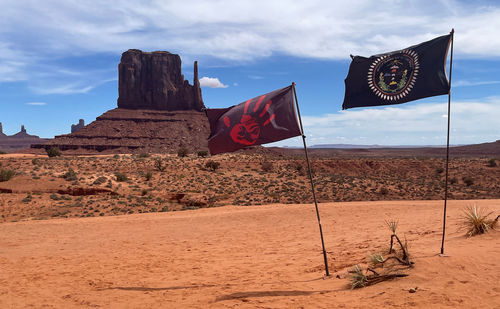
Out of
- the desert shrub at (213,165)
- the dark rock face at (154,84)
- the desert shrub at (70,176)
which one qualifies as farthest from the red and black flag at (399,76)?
the dark rock face at (154,84)

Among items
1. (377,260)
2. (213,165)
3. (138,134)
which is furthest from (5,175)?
(138,134)

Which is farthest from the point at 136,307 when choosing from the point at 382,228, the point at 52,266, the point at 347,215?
the point at 347,215

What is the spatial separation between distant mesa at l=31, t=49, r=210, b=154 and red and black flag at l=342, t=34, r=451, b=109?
296 feet

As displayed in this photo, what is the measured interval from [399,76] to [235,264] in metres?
7.09

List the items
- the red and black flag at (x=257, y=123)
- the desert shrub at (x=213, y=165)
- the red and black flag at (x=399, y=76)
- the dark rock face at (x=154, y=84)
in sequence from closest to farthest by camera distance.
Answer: the red and black flag at (x=257, y=123) < the red and black flag at (x=399, y=76) < the desert shrub at (x=213, y=165) < the dark rock face at (x=154, y=84)

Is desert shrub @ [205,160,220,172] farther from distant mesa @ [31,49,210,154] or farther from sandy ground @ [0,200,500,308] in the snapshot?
distant mesa @ [31,49,210,154]

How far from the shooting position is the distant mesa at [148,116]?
103m

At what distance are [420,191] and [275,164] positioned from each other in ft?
71.9

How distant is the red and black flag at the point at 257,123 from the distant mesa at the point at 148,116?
295 feet

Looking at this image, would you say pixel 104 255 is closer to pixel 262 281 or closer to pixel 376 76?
pixel 262 281

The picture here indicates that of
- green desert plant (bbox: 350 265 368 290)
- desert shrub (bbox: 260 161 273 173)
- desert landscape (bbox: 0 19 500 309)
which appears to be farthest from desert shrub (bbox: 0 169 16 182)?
green desert plant (bbox: 350 265 368 290)

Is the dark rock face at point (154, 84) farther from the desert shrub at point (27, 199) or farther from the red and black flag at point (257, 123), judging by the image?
the red and black flag at point (257, 123)

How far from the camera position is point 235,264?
36.8 ft

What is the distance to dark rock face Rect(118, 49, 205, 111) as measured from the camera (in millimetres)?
133125
